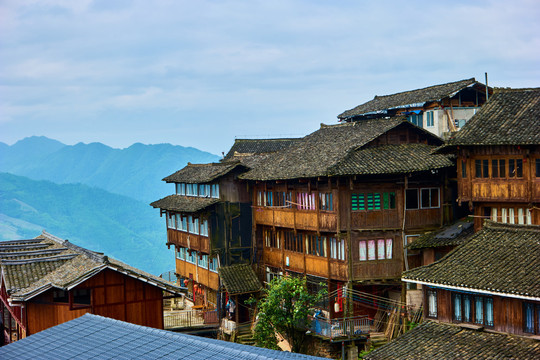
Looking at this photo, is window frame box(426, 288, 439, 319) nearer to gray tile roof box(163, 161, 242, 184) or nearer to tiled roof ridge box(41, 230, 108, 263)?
tiled roof ridge box(41, 230, 108, 263)

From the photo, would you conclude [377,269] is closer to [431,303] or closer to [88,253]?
[431,303]

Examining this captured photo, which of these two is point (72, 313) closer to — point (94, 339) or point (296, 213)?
point (94, 339)

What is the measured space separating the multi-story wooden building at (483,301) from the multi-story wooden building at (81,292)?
11507 millimetres

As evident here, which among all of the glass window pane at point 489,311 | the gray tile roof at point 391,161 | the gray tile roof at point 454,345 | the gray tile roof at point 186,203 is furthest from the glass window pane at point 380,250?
the gray tile roof at point 186,203

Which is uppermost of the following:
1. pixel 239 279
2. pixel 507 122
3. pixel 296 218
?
pixel 507 122

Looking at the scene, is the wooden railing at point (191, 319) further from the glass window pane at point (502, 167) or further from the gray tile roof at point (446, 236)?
the glass window pane at point (502, 167)

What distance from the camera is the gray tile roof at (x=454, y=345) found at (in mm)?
25891

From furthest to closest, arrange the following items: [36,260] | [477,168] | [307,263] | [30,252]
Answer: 1. [307,263]
2. [30,252]
3. [36,260]
4. [477,168]

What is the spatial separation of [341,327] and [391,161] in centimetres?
970

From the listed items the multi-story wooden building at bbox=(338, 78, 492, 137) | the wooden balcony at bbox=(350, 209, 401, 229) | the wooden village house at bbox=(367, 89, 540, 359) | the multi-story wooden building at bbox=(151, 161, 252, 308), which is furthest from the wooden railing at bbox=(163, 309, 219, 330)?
the multi-story wooden building at bbox=(338, 78, 492, 137)

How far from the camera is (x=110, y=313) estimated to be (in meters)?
32.2

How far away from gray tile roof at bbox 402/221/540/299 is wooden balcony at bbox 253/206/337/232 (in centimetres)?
870

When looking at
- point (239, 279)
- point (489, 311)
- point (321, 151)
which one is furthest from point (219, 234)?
point (489, 311)

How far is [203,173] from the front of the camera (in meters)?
49.0
